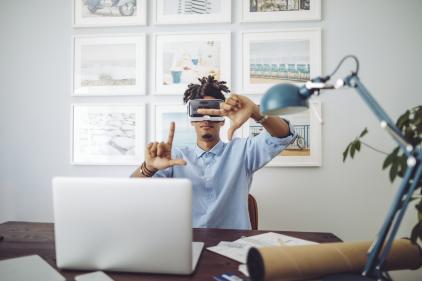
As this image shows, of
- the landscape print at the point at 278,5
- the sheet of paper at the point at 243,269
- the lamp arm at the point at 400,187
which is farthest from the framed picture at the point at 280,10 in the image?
the sheet of paper at the point at 243,269

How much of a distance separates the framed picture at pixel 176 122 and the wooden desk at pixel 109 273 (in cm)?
102

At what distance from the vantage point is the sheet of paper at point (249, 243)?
0.99 meters

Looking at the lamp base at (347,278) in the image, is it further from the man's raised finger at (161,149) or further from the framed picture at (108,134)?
the framed picture at (108,134)

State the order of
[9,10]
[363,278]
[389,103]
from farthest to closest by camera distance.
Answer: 1. [9,10]
2. [389,103]
3. [363,278]

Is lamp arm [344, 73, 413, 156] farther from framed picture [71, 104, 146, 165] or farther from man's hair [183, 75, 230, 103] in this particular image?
framed picture [71, 104, 146, 165]

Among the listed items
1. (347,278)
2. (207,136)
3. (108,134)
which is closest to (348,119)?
(207,136)

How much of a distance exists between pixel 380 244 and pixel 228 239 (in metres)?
0.62

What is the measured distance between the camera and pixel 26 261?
36.7 inches

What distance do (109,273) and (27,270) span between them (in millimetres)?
245

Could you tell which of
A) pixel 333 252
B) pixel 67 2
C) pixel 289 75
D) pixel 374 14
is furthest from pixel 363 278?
pixel 67 2

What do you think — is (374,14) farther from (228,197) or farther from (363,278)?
(363,278)

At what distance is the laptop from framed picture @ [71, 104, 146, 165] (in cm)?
144

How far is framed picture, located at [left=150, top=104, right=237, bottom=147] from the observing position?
222 cm

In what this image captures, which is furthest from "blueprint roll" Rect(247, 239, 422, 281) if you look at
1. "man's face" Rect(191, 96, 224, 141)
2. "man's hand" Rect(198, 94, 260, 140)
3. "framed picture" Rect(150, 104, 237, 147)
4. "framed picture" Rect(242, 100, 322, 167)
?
"framed picture" Rect(150, 104, 237, 147)
